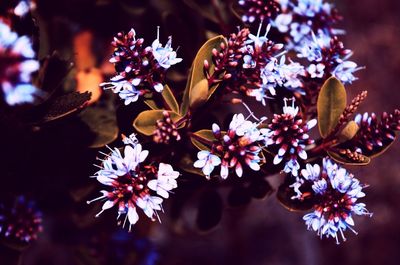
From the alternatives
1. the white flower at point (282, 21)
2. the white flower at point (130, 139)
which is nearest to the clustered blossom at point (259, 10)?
the white flower at point (282, 21)

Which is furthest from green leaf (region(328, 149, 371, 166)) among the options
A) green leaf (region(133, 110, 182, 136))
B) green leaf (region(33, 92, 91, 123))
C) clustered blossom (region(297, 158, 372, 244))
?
green leaf (region(33, 92, 91, 123))

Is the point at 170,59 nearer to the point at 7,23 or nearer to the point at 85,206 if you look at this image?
the point at 7,23

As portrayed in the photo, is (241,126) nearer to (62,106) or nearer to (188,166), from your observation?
(188,166)

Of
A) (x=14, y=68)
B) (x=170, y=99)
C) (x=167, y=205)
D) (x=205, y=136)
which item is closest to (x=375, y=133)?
(x=205, y=136)

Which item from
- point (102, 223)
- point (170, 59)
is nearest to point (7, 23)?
point (170, 59)

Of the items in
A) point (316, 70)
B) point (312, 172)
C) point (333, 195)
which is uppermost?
point (316, 70)

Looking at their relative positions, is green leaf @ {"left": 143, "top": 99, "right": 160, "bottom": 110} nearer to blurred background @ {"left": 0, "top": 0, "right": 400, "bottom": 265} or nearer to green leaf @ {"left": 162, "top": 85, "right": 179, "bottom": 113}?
green leaf @ {"left": 162, "top": 85, "right": 179, "bottom": 113}

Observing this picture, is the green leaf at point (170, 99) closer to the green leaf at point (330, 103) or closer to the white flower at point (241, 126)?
the white flower at point (241, 126)
